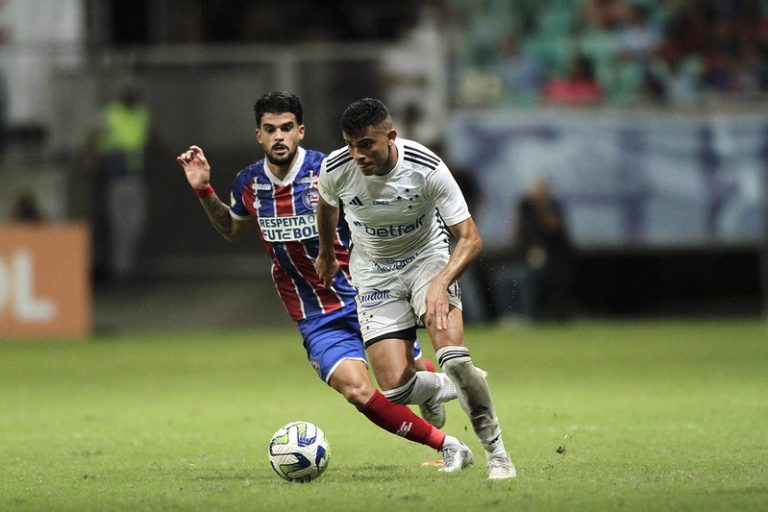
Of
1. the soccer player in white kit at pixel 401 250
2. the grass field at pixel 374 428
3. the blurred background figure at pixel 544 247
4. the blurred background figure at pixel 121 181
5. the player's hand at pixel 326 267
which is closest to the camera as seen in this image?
the grass field at pixel 374 428

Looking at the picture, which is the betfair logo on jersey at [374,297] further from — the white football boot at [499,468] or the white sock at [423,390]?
the white football boot at [499,468]

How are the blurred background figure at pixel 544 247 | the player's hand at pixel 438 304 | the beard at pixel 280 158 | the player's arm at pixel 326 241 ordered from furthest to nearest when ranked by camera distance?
the blurred background figure at pixel 544 247 → the beard at pixel 280 158 → the player's arm at pixel 326 241 → the player's hand at pixel 438 304

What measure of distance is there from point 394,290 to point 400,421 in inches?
29.1

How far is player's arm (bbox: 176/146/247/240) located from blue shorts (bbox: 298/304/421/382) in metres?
0.72

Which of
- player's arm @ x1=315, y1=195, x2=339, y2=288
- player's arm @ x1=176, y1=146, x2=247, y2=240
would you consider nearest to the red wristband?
player's arm @ x1=176, y1=146, x2=247, y2=240

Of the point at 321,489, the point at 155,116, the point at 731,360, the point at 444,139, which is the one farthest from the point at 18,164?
the point at 321,489

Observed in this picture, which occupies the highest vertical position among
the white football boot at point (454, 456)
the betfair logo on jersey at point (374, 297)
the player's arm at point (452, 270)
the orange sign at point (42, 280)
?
the player's arm at point (452, 270)

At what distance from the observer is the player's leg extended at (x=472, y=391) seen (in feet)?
24.9

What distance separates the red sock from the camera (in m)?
8.16

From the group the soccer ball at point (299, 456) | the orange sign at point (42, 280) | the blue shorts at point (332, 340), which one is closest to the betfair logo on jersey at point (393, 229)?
the blue shorts at point (332, 340)

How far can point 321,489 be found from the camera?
7.55 m

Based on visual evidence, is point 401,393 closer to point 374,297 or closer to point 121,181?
point 374,297

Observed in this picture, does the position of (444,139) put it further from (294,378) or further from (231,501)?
(231,501)

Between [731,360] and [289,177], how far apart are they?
8113 millimetres
